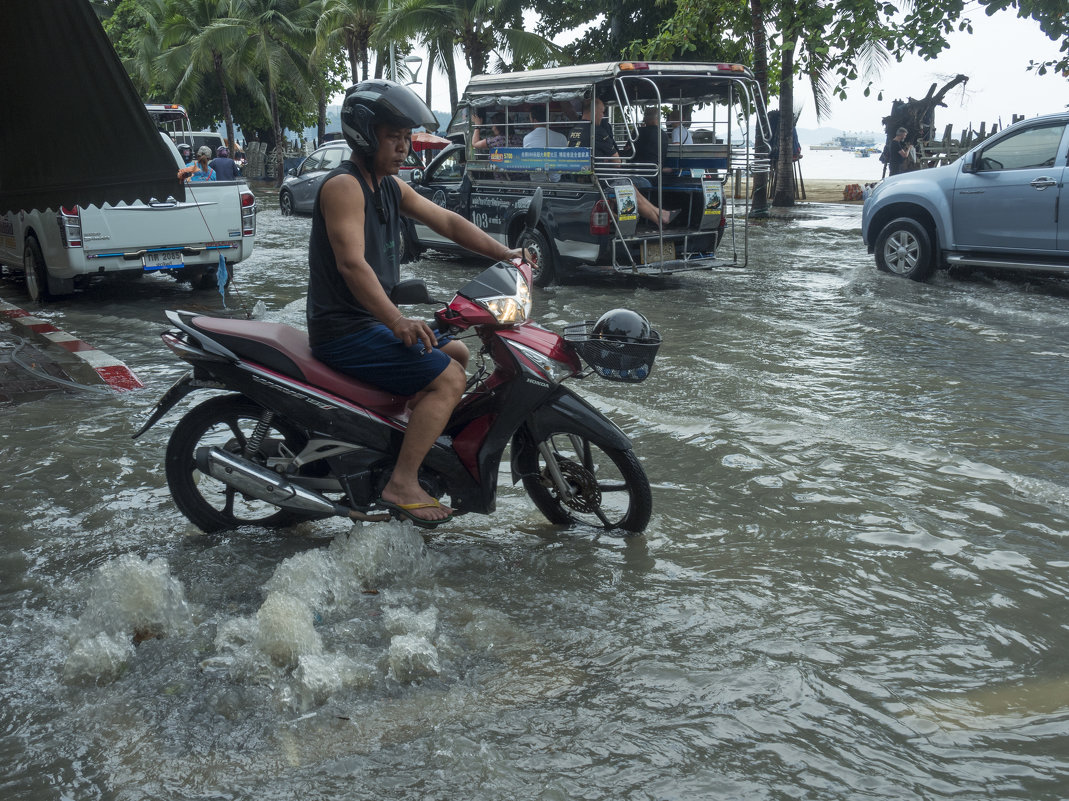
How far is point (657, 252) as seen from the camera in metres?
11.6

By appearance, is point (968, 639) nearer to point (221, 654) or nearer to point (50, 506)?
point (221, 654)

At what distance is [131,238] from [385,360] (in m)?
7.33

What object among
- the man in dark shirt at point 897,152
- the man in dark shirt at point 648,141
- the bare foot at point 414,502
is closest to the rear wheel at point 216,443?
the bare foot at point 414,502

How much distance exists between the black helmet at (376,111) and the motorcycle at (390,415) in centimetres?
65

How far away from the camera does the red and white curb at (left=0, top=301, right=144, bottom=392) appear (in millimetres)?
7297

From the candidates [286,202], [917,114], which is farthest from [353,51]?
[917,114]

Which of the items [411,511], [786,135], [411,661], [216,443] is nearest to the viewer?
[411,661]

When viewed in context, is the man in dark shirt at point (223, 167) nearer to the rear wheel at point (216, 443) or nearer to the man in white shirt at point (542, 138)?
the man in white shirt at point (542, 138)

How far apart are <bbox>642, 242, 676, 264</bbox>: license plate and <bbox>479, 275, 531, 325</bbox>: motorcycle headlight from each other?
758cm

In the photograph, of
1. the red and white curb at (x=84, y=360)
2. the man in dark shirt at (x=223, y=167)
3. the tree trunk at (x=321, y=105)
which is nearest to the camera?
the red and white curb at (x=84, y=360)

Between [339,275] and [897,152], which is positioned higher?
[897,152]

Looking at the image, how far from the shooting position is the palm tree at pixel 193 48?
132 feet

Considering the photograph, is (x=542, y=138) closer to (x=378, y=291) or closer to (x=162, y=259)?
(x=162, y=259)

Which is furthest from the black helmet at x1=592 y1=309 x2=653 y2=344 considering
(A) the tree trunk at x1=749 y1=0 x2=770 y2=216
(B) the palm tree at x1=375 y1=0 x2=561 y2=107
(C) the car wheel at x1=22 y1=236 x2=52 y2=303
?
(B) the palm tree at x1=375 y1=0 x2=561 y2=107
